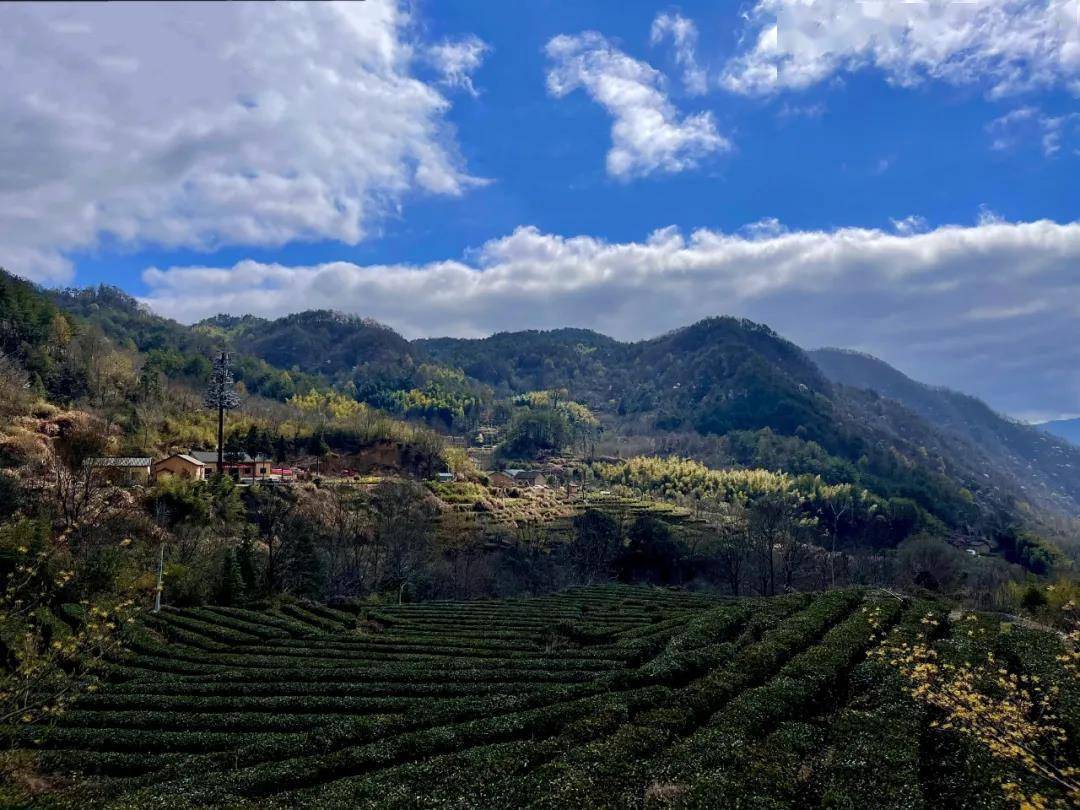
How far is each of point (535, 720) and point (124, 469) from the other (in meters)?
Answer: 75.9

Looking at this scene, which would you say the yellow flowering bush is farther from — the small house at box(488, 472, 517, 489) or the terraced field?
the small house at box(488, 472, 517, 489)

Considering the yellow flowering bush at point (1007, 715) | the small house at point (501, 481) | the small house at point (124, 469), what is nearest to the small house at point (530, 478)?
the small house at point (501, 481)

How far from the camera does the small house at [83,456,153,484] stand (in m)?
71.2

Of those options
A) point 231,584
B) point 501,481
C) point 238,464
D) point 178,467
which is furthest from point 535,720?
point 501,481

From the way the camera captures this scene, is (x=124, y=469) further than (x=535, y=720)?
Yes

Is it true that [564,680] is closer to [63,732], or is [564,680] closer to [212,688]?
[212,688]

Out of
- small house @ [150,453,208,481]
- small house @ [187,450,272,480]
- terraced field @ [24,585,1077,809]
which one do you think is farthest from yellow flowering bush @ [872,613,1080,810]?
small house @ [187,450,272,480]

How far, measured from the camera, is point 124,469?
76625mm

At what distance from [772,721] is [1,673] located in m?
23.5

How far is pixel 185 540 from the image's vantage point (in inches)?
2486

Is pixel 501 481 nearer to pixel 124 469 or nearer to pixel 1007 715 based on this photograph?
pixel 124 469

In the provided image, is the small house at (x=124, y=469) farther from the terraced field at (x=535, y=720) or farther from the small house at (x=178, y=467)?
the terraced field at (x=535, y=720)

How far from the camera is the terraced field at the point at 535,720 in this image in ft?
52.9

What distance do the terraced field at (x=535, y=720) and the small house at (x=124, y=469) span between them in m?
43.1
